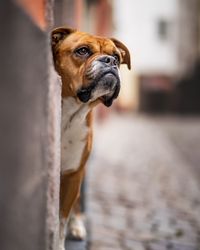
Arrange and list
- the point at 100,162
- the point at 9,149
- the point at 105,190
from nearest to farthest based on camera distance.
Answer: the point at 9,149
the point at 105,190
the point at 100,162

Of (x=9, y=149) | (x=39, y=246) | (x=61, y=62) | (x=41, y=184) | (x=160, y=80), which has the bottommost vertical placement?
(x=160, y=80)

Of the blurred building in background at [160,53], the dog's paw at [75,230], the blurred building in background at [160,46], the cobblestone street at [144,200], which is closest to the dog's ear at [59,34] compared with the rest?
the dog's paw at [75,230]

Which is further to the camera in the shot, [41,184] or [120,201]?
[120,201]

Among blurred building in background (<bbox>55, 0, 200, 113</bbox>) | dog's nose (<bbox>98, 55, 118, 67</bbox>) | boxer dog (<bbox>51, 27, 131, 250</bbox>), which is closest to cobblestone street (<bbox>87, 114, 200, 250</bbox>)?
boxer dog (<bbox>51, 27, 131, 250</bbox>)

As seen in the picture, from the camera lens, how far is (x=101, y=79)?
369 centimetres

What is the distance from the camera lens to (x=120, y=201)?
292 inches

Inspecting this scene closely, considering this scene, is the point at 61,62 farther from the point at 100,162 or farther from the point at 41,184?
the point at 100,162

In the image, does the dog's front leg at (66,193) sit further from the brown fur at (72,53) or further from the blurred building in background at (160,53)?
the blurred building in background at (160,53)

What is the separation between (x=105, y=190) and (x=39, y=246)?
5.35 m

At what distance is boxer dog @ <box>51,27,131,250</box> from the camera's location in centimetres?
371

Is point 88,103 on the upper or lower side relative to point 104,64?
lower

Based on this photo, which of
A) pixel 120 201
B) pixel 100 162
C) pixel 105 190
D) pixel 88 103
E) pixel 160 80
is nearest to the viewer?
Result: pixel 88 103

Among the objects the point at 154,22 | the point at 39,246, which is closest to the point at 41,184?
the point at 39,246

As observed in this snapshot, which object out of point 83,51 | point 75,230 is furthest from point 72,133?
point 75,230
